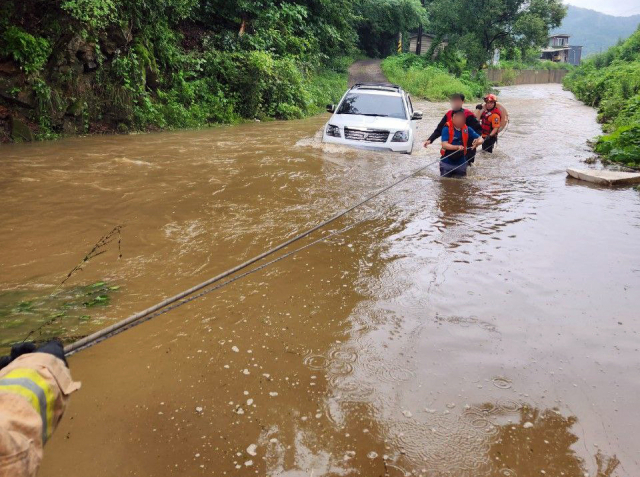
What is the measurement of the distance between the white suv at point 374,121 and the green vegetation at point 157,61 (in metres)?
6.07

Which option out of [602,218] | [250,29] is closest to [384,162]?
[602,218]

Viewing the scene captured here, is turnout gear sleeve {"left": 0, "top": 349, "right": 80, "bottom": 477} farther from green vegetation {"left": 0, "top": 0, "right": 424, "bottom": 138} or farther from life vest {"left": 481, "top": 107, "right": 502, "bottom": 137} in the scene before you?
green vegetation {"left": 0, "top": 0, "right": 424, "bottom": 138}

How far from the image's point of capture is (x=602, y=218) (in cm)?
697

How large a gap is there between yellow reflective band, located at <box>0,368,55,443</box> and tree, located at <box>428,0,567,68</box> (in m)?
42.9

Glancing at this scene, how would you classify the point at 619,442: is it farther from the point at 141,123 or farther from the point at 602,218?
the point at 141,123

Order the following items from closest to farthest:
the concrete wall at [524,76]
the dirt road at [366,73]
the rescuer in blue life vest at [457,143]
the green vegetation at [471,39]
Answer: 1. the rescuer in blue life vest at [457,143]
2. the dirt road at [366,73]
3. the green vegetation at [471,39]
4. the concrete wall at [524,76]

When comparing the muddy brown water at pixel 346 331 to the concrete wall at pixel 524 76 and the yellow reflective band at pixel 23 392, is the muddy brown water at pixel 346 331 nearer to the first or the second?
the yellow reflective band at pixel 23 392

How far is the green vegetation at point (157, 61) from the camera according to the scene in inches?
452

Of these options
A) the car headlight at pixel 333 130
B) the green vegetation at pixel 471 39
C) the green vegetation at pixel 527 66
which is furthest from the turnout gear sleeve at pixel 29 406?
the green vegetation at pixel 527 66

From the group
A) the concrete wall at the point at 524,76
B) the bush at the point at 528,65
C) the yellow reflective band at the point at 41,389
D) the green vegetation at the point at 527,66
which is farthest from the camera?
the bush at the point at 528,65

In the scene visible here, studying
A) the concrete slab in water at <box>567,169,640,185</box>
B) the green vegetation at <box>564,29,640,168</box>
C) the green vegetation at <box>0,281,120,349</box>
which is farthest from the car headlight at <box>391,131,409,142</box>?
the green vegetation at <box>0,281,120,349</box>

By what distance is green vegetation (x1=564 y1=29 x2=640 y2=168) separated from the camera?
11.1 meters

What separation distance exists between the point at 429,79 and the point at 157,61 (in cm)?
2332

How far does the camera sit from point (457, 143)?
8.29 meters
